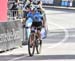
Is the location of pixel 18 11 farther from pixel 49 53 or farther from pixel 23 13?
pixel 49 53

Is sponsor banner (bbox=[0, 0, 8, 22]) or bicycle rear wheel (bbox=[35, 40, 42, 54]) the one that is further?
sponsor banner (bbox=[0, 0, 8, 22])

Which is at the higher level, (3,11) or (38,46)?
(3,11)

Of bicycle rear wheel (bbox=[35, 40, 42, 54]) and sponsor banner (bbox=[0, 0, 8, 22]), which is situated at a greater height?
sponsor banner (bbox=[0, 0, 8, 22])

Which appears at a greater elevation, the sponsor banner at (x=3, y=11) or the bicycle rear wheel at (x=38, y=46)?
the sponsor banner at (x=3, y=11)

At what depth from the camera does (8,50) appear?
1458cm

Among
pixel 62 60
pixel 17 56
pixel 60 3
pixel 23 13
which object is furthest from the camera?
pixel 60 3

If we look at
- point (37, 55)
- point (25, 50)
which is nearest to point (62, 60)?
point (37, 55)

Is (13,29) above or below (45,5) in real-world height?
above

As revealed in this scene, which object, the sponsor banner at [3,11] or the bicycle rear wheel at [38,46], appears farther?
the sponsor banner at [3,11]

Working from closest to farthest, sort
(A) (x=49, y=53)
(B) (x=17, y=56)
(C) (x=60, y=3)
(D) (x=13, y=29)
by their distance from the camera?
(B) (x=17, y=56), (A) (x=49, y=53), (D) (x=13, y=29), (C) (x=60, y=3)

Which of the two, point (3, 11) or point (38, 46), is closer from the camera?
point (38, 46)

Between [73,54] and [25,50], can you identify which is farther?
[25,50]

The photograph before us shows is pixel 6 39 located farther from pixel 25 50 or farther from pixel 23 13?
pixel 23 13

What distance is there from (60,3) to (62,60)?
47757 millimetres
